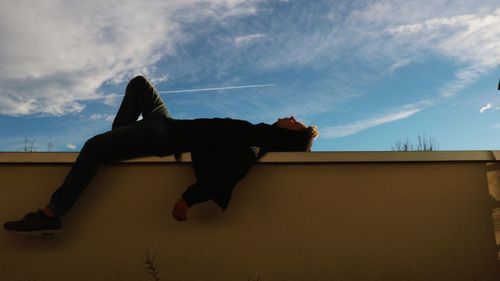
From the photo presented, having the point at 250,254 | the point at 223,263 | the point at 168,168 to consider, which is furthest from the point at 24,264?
the point at 250,254

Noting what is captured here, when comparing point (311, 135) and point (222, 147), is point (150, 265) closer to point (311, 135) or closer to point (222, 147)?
point (222, 147)

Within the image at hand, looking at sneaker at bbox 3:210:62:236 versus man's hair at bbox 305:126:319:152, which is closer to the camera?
sneaker at bbox 3:210:62:236

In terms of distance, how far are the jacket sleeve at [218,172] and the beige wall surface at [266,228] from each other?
0.51ft

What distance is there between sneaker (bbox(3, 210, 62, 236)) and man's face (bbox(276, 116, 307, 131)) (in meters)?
1.28

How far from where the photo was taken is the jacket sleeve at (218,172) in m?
2.20

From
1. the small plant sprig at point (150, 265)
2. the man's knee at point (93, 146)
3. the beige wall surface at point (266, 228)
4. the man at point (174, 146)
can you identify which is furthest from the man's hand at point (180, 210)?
the man's knee at point (93, 146)

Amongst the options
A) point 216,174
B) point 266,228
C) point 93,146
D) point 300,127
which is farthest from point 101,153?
point 300,127

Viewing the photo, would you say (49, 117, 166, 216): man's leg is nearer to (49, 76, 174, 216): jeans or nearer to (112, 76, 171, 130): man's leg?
(49, 76, 174, 216): jeans

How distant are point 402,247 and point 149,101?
1.62m

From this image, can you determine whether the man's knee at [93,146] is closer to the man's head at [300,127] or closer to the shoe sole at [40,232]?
the shoe sole at [40,232]

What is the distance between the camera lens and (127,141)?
2.33 meters

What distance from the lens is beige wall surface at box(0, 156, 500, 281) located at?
2385mm

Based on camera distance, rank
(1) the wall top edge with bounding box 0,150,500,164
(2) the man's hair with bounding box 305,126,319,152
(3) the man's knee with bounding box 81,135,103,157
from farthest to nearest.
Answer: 1. (2) the man's hair with bounding box 305,126,319,152
2. (1) the wall top edge with bounding box 0,150,500,164
3. (3) the man's knee with bounding box 81,135,103,157

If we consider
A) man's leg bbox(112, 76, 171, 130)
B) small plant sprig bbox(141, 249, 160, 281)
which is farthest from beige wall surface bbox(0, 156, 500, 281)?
man's leg bbox(112, 76, 171, 130)
